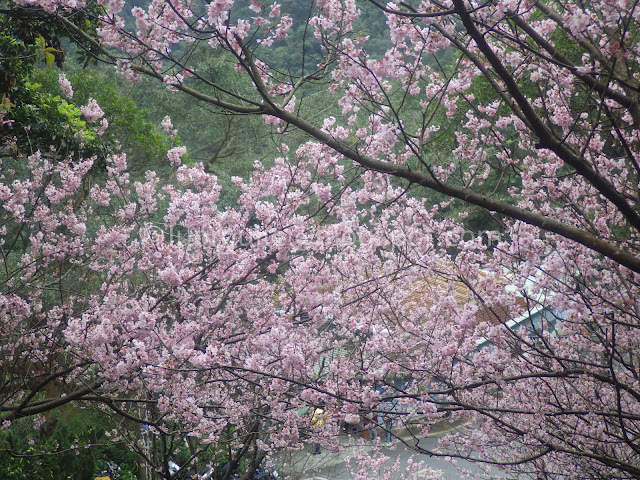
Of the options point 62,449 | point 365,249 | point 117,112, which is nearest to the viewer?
point 365,249

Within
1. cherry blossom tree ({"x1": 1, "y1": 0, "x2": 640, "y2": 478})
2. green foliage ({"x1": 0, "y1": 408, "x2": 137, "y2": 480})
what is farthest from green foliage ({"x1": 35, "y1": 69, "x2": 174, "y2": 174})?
cherry blossom tree ({"x1": 1, "y1": 0, "x2": 640, "y2": 478})

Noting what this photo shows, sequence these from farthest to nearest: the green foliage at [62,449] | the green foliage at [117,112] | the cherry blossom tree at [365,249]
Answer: the green foliage at [117,112] → the green foliage at [62,449] → the cherry blossom tree at [365,249]

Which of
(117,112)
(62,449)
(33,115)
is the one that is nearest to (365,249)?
(33,115)

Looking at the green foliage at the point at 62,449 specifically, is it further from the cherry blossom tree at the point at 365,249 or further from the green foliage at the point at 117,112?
the green foliage at the point at 117,112

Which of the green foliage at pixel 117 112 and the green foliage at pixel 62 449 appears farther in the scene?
the green foliage at pixel 117 112

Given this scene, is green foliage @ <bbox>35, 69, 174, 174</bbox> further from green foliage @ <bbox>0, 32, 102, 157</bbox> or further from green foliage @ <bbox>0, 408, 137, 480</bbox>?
green foliage @ <bbox>0, 32, 102, 157</bbox>

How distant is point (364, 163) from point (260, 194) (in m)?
2.49

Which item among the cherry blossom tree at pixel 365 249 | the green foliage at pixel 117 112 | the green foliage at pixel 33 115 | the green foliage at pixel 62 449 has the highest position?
the green foliage at pixel 117 112

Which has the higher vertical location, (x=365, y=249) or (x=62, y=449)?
(x=365, y=249)

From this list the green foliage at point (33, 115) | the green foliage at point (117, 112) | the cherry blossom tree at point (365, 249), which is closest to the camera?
the cherry blossom tree at point (365, 249)

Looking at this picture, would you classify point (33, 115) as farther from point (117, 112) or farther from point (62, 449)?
point (117, 112)

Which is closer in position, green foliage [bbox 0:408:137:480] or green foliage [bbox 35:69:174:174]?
green foliage [bbox 0:408:137:480]

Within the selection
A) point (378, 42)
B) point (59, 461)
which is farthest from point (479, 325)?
point (378, 42)

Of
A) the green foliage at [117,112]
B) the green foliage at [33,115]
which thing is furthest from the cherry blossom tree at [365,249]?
the green foliage at [117,112]
